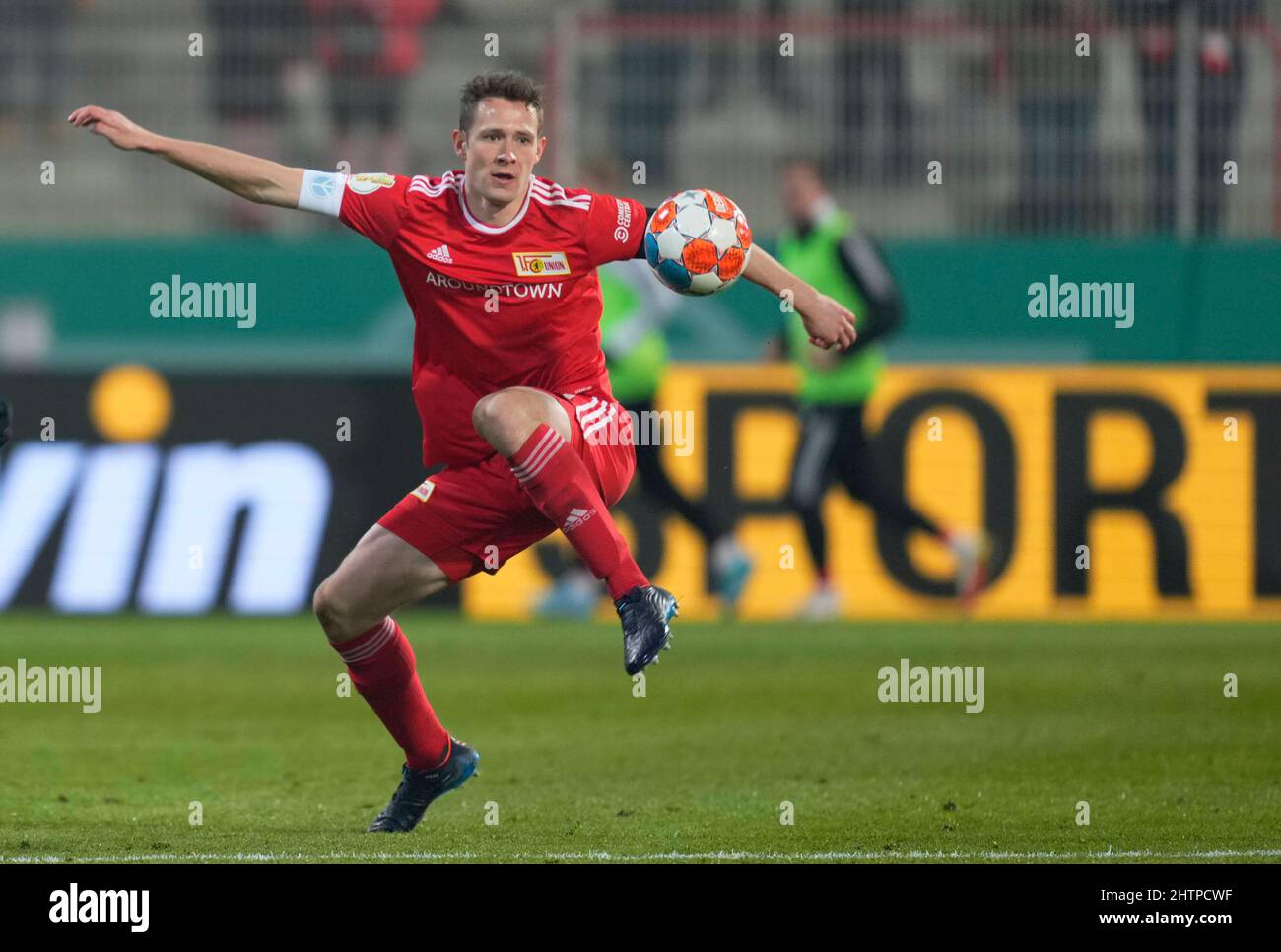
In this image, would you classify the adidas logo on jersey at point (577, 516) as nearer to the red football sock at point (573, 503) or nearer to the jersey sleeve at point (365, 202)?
the red football sock at point (573, 503)

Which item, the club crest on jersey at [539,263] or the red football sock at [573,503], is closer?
the red football sock at [573,503]

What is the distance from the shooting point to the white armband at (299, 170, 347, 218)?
6566 millimetres

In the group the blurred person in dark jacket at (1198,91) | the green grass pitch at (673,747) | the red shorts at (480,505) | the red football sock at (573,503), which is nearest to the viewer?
the red football sock at (573,503)

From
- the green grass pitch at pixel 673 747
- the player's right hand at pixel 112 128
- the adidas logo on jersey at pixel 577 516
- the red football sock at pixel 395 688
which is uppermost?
the player's right hand at pixel 112 128

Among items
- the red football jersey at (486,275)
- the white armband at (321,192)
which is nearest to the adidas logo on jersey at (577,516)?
the red football jersey at (486,275)

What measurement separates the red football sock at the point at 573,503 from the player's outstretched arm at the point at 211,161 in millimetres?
1055

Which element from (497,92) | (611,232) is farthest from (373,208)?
(611,232)

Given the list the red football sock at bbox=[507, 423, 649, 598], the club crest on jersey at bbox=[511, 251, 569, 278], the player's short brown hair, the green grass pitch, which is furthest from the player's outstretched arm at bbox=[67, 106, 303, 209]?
the green grass pitch

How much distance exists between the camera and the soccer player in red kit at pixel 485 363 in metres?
6.45

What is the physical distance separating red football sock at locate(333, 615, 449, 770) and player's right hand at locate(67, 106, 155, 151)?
5.43 ft

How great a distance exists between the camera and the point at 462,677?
11062 millimetres

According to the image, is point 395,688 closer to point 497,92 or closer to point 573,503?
point 573,503

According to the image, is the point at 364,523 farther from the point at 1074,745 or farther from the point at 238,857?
the point at 238,857
